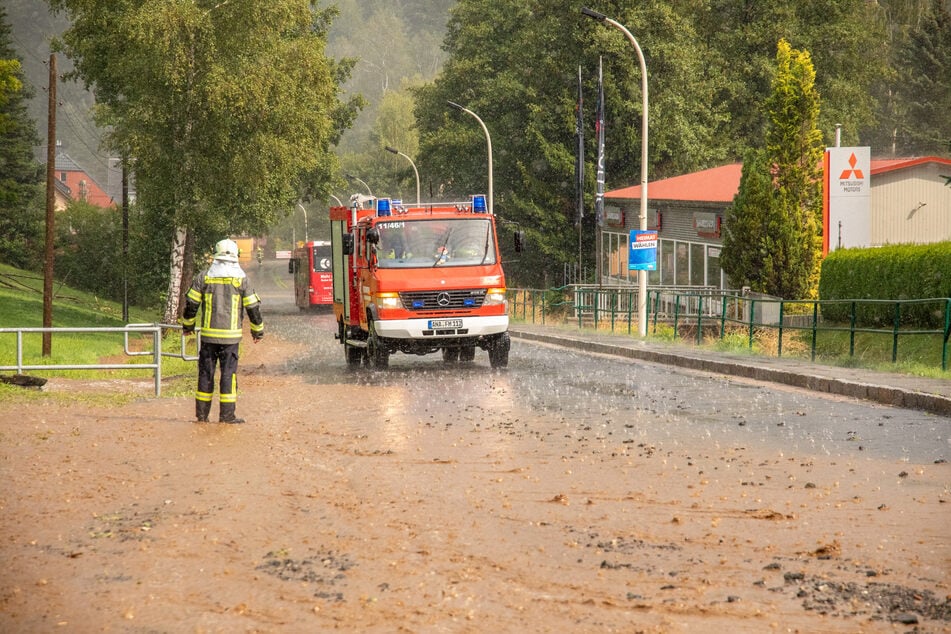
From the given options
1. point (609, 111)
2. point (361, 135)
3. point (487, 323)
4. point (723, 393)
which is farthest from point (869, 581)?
point (361, 135)

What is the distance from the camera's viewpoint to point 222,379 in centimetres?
1337

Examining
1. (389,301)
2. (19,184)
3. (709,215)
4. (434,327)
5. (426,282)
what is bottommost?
(434,327)

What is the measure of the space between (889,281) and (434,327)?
11944 millimetres

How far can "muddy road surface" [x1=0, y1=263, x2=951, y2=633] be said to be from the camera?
5.94 metres

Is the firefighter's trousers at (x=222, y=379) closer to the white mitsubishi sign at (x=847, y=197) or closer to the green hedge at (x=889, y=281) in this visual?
the green hedge at (x=889, y=281)

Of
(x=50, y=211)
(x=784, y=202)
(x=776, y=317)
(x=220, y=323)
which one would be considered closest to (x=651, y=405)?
(x=220, y=323)

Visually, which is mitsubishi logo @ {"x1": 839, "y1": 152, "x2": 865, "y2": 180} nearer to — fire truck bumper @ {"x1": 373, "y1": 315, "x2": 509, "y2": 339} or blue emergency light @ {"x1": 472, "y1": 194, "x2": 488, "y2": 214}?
blue emergency light @ {"x1": 472, "y1": 194, "x2": 488, "y2": 214}

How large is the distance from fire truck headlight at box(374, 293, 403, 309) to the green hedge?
1022 centimetres

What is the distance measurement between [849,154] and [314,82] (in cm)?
1671

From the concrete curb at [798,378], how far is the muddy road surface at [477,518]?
469 mm

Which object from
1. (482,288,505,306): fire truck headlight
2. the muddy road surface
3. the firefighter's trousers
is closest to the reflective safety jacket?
the firefighter's trousers

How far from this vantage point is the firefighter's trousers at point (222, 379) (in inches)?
523

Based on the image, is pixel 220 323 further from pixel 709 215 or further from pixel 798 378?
pixel 709 215

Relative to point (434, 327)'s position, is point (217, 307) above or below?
above
